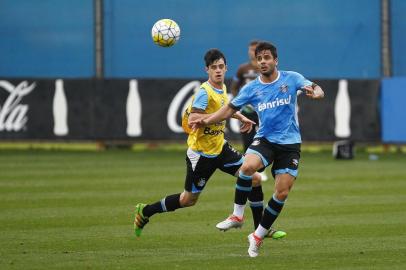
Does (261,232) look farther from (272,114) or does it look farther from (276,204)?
(272,114)

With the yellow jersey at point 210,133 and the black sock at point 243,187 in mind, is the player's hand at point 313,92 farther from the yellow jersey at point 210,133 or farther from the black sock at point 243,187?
the yellow jersey at point 210,133

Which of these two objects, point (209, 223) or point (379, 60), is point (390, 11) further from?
point (209, 223)

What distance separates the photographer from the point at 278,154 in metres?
11.5

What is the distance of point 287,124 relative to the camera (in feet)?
37.7

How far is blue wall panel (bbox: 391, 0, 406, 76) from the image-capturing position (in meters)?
26.1

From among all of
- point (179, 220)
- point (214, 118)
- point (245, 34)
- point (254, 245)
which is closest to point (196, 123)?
point (214, 118)

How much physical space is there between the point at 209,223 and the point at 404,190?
4814 mm

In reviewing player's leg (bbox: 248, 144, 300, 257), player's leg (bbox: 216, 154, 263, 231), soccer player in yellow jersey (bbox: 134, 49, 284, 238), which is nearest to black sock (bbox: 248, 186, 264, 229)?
soccer player in yellow jersey (bbox: 134, 49, 284, 238)

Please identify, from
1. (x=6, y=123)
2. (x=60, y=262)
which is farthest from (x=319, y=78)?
A: (x=60, y=262)

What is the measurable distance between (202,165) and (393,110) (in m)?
13.0

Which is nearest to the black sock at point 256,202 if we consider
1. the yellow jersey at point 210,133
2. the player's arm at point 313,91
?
the yellow jersey at point 210,133

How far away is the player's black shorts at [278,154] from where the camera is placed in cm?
1135

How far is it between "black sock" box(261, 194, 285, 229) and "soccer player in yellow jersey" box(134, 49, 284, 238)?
3.75ft

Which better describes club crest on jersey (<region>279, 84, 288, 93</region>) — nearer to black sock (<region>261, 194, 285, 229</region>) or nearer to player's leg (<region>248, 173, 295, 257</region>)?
player's leg (<region>248, 173, 295, 257</region>)
